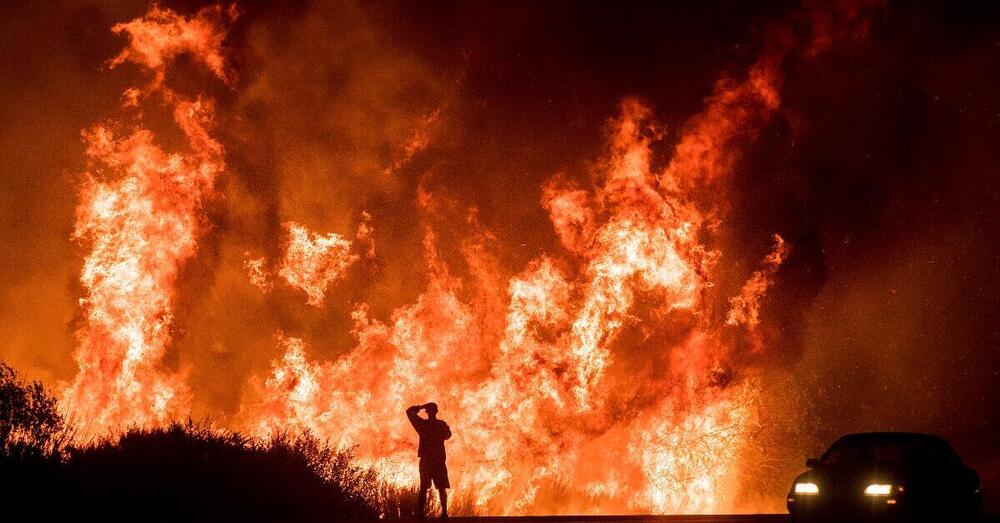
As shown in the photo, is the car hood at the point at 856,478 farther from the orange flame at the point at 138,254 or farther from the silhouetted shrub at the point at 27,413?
the orange flame at the point at 138,254

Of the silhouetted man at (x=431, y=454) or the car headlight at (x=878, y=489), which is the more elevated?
the silhouetted man at (x=431, y=454)

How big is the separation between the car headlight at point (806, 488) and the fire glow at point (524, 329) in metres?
11.0

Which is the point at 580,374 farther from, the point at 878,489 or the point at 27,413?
the point at 878,489

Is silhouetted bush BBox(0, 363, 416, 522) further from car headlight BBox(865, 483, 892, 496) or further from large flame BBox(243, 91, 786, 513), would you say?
car headlight BBox(865, 483, 892, 496)

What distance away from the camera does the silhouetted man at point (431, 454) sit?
50.0 feet

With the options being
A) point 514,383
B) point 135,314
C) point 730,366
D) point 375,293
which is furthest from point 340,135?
point 730,366

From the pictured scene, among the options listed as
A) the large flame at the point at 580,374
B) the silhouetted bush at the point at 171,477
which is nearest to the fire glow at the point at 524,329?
the large flame at the point at 580,374

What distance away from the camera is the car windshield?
11.2 meters

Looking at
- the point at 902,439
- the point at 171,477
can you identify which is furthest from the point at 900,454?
the point at 171,477

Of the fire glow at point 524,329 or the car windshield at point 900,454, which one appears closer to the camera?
the car windshield at point 900,454

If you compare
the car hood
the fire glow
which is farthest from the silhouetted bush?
the car hood

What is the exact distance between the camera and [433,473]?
1530 centimetres

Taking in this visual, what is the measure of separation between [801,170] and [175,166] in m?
18.4

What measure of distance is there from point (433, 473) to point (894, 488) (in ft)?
24.0
